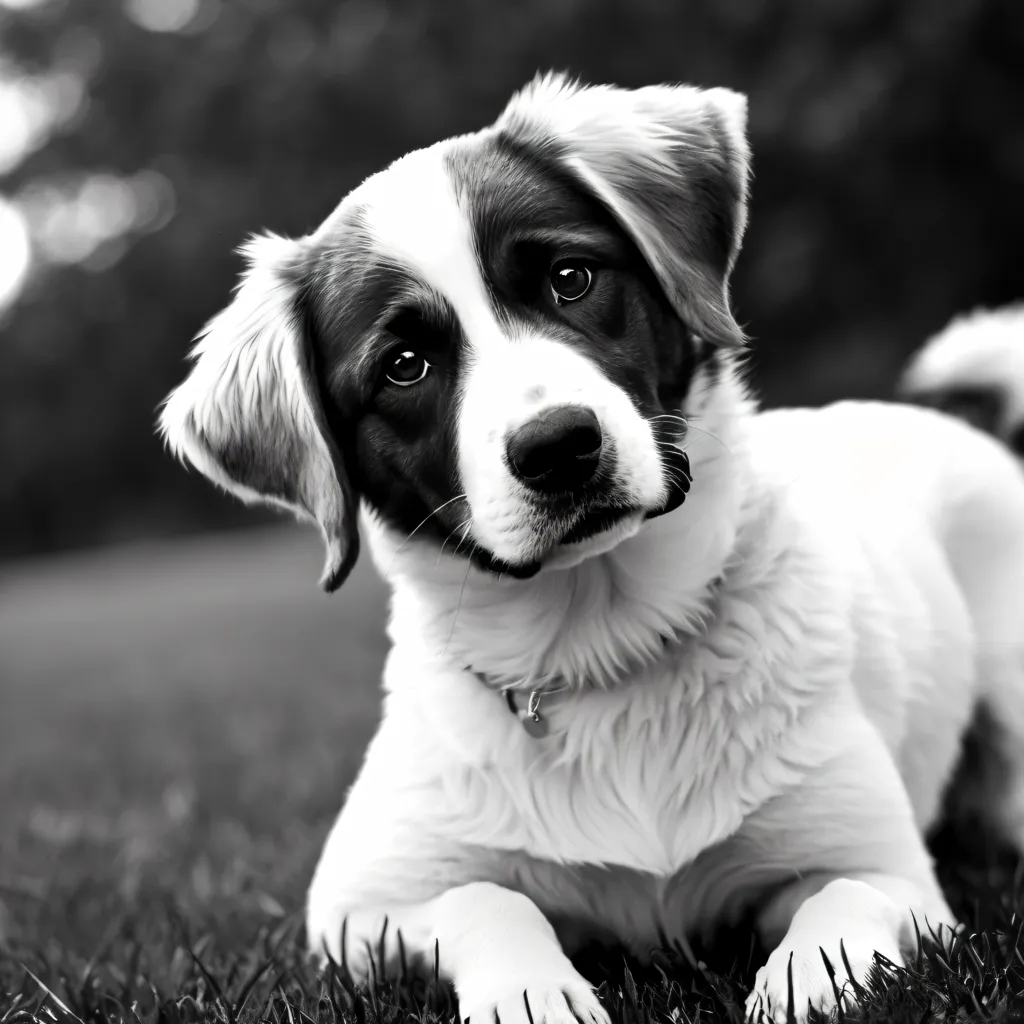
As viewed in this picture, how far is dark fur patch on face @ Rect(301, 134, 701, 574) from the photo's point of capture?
2.94m

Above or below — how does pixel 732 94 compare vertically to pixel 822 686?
above

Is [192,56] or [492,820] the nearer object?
[492,820]

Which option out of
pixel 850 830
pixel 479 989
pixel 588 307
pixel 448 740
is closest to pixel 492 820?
pixel 448 740

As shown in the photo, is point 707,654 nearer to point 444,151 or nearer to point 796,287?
point 444,151

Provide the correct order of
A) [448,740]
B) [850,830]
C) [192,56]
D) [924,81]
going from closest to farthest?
[850,830] → [448,740] → [924,81] → [192,56]

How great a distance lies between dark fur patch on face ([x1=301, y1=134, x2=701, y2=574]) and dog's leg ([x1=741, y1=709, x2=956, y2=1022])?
749 millimetres

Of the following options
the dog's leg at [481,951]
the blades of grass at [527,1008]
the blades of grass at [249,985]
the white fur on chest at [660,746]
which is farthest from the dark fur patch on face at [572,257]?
the blades of grass at [249,985]

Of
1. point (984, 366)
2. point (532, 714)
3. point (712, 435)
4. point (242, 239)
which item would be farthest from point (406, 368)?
point (242, 239)

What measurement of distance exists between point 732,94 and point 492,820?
188cm

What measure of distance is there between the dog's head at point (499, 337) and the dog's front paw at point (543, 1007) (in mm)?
839

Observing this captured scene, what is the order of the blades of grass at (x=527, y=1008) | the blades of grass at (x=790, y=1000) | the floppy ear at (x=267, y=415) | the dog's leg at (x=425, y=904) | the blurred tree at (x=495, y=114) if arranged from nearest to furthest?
the blades of grass at (x=790, y=1000) < the blades of grass at (x=527, y=1008) < the dog's leg at (x=425, y=904) < the floppy ear at (x=267, y=415) < the blurred tree at (x=495, y=114)

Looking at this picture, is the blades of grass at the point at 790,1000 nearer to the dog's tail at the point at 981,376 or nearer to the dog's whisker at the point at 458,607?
the dog's whisker at the point at 458,607

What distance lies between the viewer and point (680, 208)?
3191mm

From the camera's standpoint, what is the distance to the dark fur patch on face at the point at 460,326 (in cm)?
294
